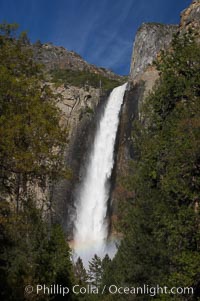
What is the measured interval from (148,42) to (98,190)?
102ft

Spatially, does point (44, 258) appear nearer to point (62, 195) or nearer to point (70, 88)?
point (62, 195)

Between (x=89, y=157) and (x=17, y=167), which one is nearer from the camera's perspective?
(x=17, y=167)

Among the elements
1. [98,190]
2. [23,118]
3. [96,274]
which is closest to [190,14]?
[98,190]

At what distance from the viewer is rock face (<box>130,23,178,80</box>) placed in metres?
70.2

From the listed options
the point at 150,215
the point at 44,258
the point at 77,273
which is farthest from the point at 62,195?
the point at 150,215

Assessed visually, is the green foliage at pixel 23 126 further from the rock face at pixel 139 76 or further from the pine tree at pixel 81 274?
the pine tree at pixel 81 274

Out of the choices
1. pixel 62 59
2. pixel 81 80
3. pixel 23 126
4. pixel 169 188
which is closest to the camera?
pixel 23 126

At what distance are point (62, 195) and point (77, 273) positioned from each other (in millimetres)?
15481

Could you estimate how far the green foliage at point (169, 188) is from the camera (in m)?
15.6

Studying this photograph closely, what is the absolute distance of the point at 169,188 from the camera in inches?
658

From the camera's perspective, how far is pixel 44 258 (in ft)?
78.0

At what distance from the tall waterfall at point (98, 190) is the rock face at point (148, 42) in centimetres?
1268

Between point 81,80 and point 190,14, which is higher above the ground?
point 81,80

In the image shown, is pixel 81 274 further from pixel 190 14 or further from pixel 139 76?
pixel 190 14
